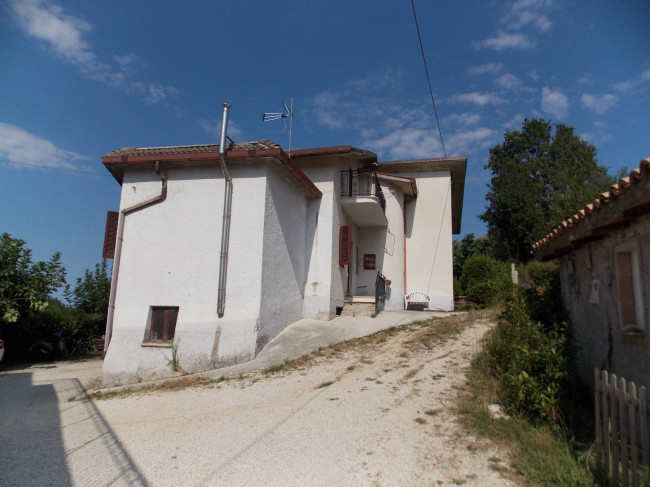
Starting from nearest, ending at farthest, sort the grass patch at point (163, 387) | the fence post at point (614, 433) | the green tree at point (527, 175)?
the fence post at point (614, 433)
the grass patch at point (163, 387)
the green tree at point (527, 175)

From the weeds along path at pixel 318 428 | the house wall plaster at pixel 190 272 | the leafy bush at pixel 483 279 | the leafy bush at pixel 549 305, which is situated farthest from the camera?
the leafy bush at pixel 483 279

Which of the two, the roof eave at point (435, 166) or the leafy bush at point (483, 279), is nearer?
the leafy bush at point (483, 279)

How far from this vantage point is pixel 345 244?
13.4 meters

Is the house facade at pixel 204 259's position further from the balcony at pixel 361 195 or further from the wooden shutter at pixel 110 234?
the balcony at pixel 361 195

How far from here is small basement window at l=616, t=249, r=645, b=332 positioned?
4309 millimetres

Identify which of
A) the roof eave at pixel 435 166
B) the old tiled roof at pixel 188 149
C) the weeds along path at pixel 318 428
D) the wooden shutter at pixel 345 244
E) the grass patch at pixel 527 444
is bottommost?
the weeds along path at pixel 318 428

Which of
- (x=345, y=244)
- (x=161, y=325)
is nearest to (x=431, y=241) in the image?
(x=345, y=244)

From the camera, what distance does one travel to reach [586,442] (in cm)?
421

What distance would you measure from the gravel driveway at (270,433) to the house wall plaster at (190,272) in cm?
147

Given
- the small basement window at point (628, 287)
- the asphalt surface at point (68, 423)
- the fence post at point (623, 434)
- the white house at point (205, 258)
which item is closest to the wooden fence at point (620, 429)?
the fence post at point (623, 434)

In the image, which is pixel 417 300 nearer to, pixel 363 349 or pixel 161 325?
pixel 363 349

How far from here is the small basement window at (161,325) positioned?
941 centimetres

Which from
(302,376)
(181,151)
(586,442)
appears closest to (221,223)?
(181,151)

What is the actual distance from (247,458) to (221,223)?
635 centimetres
